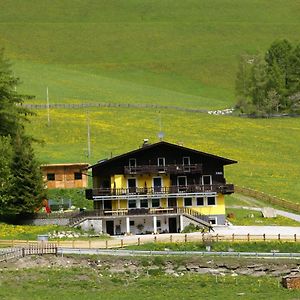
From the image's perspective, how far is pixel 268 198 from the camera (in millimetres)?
91000

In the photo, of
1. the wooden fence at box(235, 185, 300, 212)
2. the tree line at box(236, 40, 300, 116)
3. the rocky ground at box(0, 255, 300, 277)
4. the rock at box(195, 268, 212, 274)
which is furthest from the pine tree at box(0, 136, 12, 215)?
the tree line at box(236, 40, 300, 116)

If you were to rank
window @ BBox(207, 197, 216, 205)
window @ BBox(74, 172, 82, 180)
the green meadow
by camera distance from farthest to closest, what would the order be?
window @ BBox(74, 172, 82, 180) → window @ BBox(207, 197, 216, 205) → the green meadow

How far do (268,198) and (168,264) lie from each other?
29.2 metres

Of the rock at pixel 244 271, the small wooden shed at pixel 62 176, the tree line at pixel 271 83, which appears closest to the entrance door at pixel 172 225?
the small wooden shed at pixel 62 176

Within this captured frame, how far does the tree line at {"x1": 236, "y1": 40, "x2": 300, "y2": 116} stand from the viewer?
153000 mm

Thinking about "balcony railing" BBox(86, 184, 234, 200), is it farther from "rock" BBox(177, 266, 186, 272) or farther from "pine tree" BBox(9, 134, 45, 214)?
"rock" BBox(177, 266, 186, 272)

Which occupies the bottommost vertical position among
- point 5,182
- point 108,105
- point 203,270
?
point 203,270

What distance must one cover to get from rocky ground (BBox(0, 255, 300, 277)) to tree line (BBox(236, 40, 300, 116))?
289 feet

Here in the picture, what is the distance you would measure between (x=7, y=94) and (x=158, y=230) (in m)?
24.9

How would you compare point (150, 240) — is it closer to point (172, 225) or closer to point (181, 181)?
point (172, 225)

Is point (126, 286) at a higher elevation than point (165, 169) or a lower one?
lower

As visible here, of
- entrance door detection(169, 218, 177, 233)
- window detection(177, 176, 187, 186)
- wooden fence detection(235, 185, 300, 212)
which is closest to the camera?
entrance door detection(169, 218, 177, 233)

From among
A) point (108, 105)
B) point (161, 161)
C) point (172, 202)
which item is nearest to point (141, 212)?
point (172, 202)

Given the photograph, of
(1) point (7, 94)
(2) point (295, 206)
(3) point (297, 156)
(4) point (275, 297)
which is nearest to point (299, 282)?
(4) point (275, 297)
